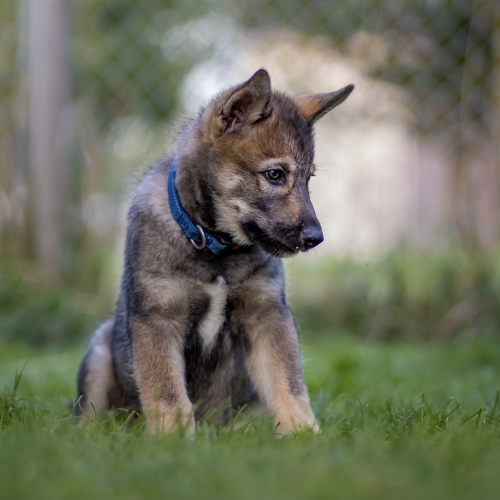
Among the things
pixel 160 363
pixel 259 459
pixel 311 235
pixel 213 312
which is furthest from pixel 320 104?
pixel 259 459

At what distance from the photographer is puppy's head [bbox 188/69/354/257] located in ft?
8.38

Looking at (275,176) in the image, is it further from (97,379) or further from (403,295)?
(403,295)

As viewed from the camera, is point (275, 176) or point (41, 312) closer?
point (275, 176)

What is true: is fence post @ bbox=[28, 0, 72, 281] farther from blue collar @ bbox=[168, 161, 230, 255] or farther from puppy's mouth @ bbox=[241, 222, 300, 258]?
puppy's mouth @ bbox=[241, 222, 300, 258]

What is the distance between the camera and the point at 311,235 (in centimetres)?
247

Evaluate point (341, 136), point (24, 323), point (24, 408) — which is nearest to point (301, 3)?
point (341, 136)

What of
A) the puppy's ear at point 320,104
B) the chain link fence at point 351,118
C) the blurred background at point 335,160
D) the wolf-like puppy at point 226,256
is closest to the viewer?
the wolf-like puppy at point 226,256

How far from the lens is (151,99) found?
22.2 feet

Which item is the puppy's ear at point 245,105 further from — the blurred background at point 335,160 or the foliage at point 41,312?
the foliage at point 41,312

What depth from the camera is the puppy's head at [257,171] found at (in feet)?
8.38

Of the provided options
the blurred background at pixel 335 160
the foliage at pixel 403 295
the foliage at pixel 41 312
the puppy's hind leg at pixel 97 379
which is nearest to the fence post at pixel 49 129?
the blurred background at pixel 335 160

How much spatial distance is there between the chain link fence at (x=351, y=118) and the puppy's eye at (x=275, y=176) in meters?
3.27

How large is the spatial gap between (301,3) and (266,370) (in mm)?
4643

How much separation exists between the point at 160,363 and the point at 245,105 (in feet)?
3.51
